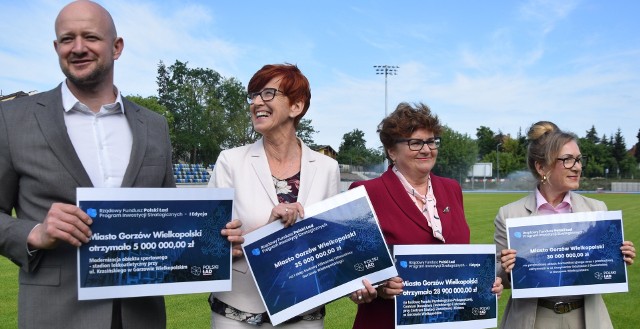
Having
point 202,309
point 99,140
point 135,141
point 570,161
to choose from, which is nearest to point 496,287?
point 570,161

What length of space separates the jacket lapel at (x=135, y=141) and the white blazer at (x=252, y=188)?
2.03ft

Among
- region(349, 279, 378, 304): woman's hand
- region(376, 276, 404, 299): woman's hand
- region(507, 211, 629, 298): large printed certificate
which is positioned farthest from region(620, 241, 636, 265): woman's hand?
region(349, 279, 378, 304): woman's hand

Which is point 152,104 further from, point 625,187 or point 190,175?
point 625,187

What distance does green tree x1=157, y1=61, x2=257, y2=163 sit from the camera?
7825 cm

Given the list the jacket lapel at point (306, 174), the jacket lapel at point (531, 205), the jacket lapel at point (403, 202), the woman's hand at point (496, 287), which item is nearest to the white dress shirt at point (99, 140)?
the jacket lapel at point (306, 174)

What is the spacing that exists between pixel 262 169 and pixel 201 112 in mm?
76844

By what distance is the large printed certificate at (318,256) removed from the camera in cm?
312

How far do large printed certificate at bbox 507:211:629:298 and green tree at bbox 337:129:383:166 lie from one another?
75.3 metres

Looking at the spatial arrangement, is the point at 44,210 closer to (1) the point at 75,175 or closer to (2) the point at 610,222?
(1) the point at 75,175

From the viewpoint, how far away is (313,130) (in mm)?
87250

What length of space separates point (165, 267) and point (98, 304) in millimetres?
357

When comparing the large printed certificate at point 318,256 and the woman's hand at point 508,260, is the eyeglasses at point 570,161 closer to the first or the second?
the woman's hand at point 508,260

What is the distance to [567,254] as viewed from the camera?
146 inches

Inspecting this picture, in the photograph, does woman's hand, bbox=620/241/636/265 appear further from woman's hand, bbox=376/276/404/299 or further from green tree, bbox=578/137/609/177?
green tree, bbox=578/137/609/177
